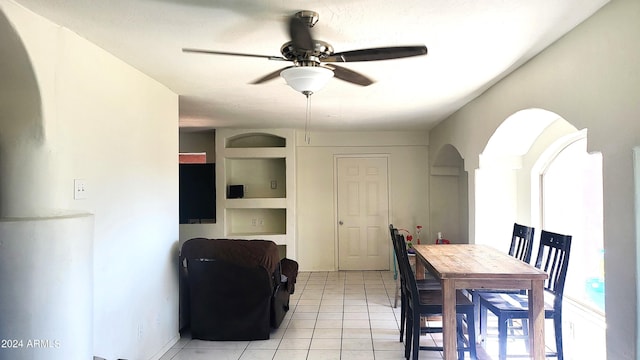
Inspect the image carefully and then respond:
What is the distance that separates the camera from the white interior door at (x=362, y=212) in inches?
252

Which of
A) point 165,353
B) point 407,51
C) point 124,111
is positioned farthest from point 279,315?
point 407,51

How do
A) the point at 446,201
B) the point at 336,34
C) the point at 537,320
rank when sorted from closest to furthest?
1. the point at 336,34
2. the point at 537,320
3. the point at 446,201

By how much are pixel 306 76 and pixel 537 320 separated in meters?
2.10

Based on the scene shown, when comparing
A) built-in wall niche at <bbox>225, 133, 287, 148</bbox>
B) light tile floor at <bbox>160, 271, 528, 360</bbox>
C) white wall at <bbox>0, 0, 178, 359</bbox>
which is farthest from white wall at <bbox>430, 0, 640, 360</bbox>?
built-in wall niche at <bbox>225, 133, 287, 148</bbox>

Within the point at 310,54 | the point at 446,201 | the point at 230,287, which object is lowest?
the point at 230,287

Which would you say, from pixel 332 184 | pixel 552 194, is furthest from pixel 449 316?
pixel 332 184

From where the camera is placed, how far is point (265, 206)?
5.95 m

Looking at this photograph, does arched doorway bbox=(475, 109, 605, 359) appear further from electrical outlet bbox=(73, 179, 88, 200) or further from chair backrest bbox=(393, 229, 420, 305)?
electrical outlet bbox=(73, 179, 88, 200)

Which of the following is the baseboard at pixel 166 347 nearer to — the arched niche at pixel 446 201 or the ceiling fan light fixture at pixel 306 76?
the ceiling fan light fixture at pixel 306 76

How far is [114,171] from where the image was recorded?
8.57 feet

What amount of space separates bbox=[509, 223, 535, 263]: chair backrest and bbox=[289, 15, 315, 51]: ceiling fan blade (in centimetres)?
245

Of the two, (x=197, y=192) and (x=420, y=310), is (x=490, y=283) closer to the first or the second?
(x=420, y=310)

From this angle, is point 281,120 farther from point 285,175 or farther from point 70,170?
point 70,170

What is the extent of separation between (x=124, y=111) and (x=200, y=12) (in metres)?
1.20
